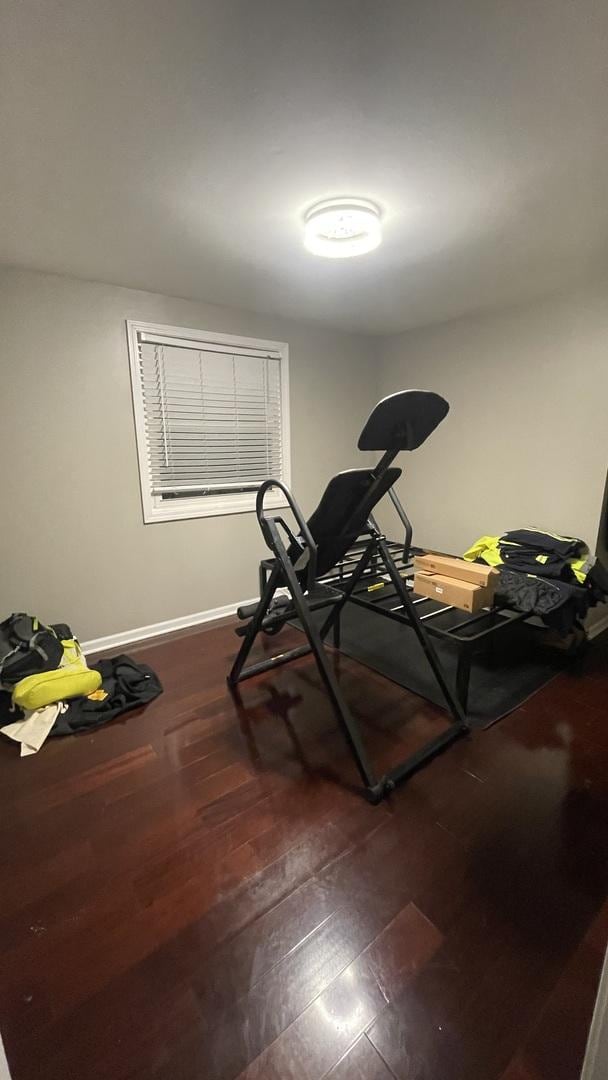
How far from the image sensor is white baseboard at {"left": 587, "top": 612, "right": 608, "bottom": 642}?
274 centimetres

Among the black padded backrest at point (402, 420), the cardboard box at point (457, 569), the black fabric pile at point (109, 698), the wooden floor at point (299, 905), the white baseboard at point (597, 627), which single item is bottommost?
the wooden floor at point (299, 905)

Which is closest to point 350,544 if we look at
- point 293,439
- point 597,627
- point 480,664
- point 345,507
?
point 345,507

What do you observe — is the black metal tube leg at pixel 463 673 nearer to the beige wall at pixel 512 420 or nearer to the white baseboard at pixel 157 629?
the beige wall at pixel 512 420

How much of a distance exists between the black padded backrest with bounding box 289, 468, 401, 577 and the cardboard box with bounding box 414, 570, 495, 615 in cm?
71

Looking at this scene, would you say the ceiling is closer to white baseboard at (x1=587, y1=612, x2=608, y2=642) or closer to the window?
the window

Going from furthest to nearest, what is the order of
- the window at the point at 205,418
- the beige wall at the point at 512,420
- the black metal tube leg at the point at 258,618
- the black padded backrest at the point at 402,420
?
the window at the point at 205,418
the beige wall at the point at 512,420
the black metal tube leg at the point at 258,618
the black padded backrest at the point at 402,420

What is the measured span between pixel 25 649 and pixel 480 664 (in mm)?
2611

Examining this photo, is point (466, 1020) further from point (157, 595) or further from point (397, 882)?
point (157, 595)

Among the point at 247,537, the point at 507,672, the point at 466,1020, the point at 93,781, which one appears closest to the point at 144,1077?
the point at 466,1020

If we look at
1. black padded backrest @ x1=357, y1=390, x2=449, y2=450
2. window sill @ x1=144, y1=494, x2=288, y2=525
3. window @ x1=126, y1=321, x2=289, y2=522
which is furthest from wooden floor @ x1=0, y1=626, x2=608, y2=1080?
window @ x1=126, y1=321, x2=289, y2=522

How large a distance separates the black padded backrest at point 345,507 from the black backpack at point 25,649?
157 cm

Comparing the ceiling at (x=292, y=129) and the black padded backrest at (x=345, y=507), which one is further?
the black padded backrest at (x=345, y=507)

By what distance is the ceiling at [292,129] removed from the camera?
936mm

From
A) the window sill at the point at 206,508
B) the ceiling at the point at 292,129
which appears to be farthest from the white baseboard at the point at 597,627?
the window sill at the point at 206,508
